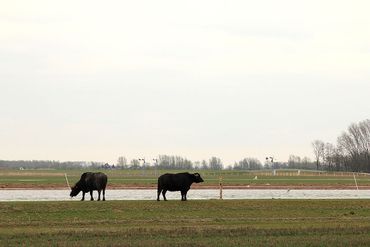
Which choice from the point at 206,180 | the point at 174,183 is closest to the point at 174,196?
the point at 174,183

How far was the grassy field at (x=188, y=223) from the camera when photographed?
2297cm

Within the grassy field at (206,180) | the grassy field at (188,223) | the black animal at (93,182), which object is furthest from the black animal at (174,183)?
the grassy field at (206,180)

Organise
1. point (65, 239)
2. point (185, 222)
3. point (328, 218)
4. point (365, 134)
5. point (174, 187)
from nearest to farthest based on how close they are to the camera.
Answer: point (65, 239)
point (185, 222)
point (328, 218)
point (174, 187)
point (365, 134)

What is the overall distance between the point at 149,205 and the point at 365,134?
15870 centimetres

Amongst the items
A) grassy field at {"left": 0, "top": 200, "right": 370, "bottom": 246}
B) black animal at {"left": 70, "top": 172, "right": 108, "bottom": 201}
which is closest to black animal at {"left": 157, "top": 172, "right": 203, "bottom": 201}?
grassy field at {"left": 0, "top": 200, "right": 370, "bottom": 246}

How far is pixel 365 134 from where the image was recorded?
186 m

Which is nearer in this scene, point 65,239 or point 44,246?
point 44,246

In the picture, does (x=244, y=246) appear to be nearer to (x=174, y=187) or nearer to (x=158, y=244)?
(x=158, y=244)

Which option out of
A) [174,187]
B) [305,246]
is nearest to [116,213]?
[174,187]

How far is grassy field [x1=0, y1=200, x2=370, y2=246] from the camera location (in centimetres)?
2297

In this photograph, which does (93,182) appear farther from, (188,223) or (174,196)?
(188,223)

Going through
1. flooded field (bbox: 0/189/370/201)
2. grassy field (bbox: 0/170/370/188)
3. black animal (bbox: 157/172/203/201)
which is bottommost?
flooded field (bbox: 0/189/370/201)

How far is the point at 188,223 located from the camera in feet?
93.6

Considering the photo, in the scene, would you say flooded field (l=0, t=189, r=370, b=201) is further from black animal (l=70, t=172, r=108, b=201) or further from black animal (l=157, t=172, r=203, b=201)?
black animal (l=157, t=172, r=203, b=201)
